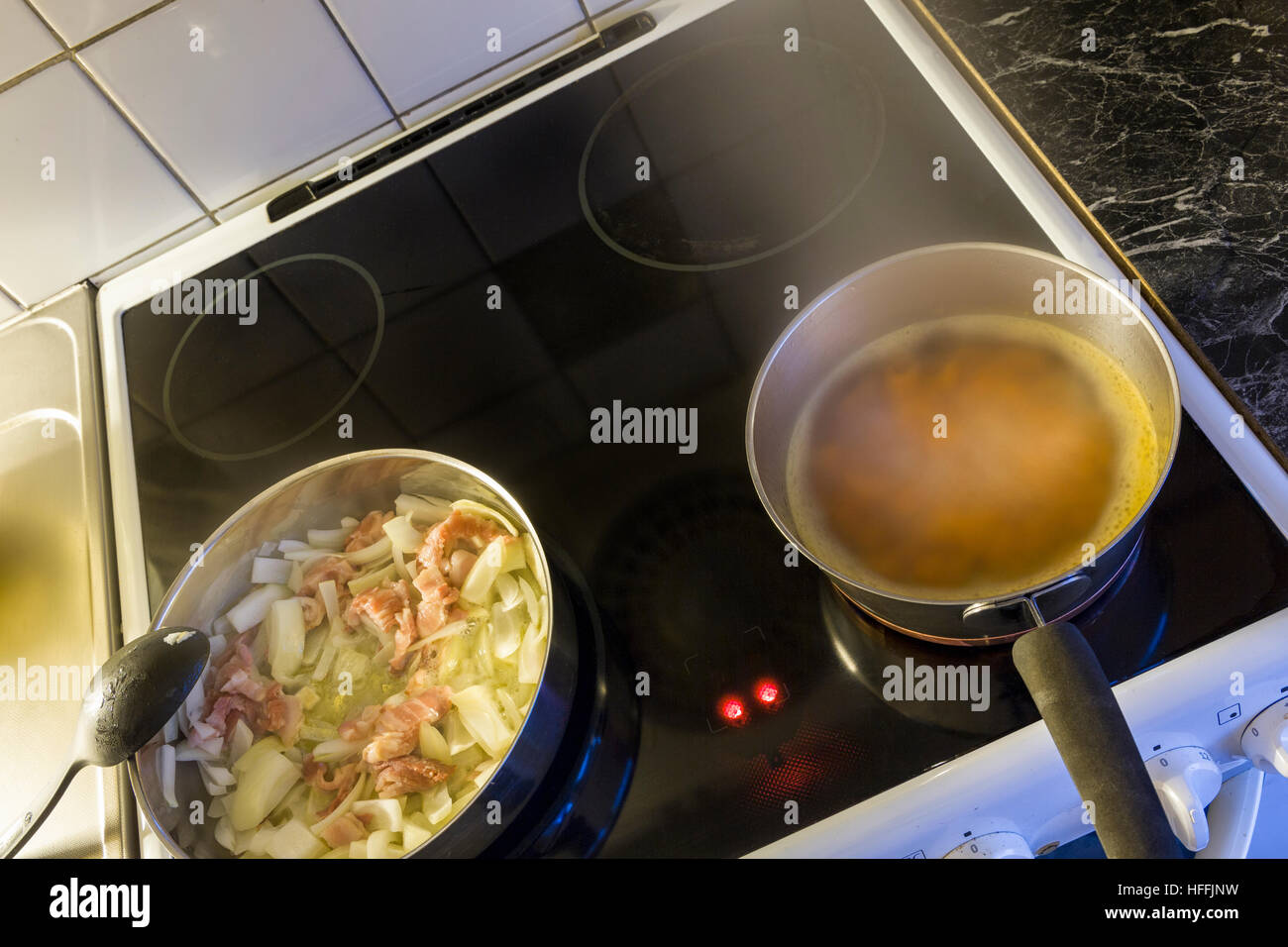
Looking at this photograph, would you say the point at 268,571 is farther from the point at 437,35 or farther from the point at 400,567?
the point at 437,35

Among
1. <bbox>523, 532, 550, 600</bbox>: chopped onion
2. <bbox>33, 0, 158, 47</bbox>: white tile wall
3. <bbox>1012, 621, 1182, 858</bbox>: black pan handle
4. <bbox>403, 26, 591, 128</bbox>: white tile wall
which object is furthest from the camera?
<bbox>403, 26, 591, 128</bbox>: white tile wall

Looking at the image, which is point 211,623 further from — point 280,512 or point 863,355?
point 863,355

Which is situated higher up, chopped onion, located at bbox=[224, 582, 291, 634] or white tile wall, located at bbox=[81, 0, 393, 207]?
white tile wall, located at bbox=[81, 0, 393, 207]

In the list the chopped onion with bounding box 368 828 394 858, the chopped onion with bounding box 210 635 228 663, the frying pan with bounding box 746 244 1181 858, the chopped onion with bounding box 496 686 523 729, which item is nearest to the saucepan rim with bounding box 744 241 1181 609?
the frying pan with bounding box 746 244 1181 858

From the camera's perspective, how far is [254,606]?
2.44 feet

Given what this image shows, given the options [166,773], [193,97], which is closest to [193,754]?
[166,773]

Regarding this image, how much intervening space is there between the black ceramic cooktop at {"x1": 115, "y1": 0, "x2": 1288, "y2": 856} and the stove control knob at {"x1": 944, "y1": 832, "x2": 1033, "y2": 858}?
0.17 ft

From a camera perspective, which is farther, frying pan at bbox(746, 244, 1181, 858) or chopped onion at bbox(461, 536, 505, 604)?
chopped onion at bbox(461, 536, 505, 604)

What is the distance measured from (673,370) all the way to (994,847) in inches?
16.6

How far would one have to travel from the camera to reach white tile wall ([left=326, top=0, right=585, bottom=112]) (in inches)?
Answer: 37.9

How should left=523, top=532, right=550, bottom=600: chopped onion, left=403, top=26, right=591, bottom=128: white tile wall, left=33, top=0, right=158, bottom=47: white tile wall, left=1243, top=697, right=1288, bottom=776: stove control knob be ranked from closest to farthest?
left=1243, top=697, right=1288, bottom=776: stove control knob → left=523, top=532, right=550, bottom=600: chopped onion → left=33, top=0, right=158, bottom=47: white tile wall → left=403, top=26, right=591, bottom=128: white tile wall

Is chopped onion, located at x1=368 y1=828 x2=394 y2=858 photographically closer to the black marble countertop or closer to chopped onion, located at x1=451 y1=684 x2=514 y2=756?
chopped onion, located at x1=451 y1=684 x2=514 y2=756

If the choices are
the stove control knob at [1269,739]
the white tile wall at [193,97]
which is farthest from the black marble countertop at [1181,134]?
the white tile wall at [193,97]

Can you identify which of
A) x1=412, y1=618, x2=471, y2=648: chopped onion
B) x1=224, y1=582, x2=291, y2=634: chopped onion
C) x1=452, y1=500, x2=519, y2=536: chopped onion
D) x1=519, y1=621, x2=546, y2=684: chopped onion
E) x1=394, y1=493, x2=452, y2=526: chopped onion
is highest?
x1=394, y1=493, x2=452, y2=526: chopped onion
